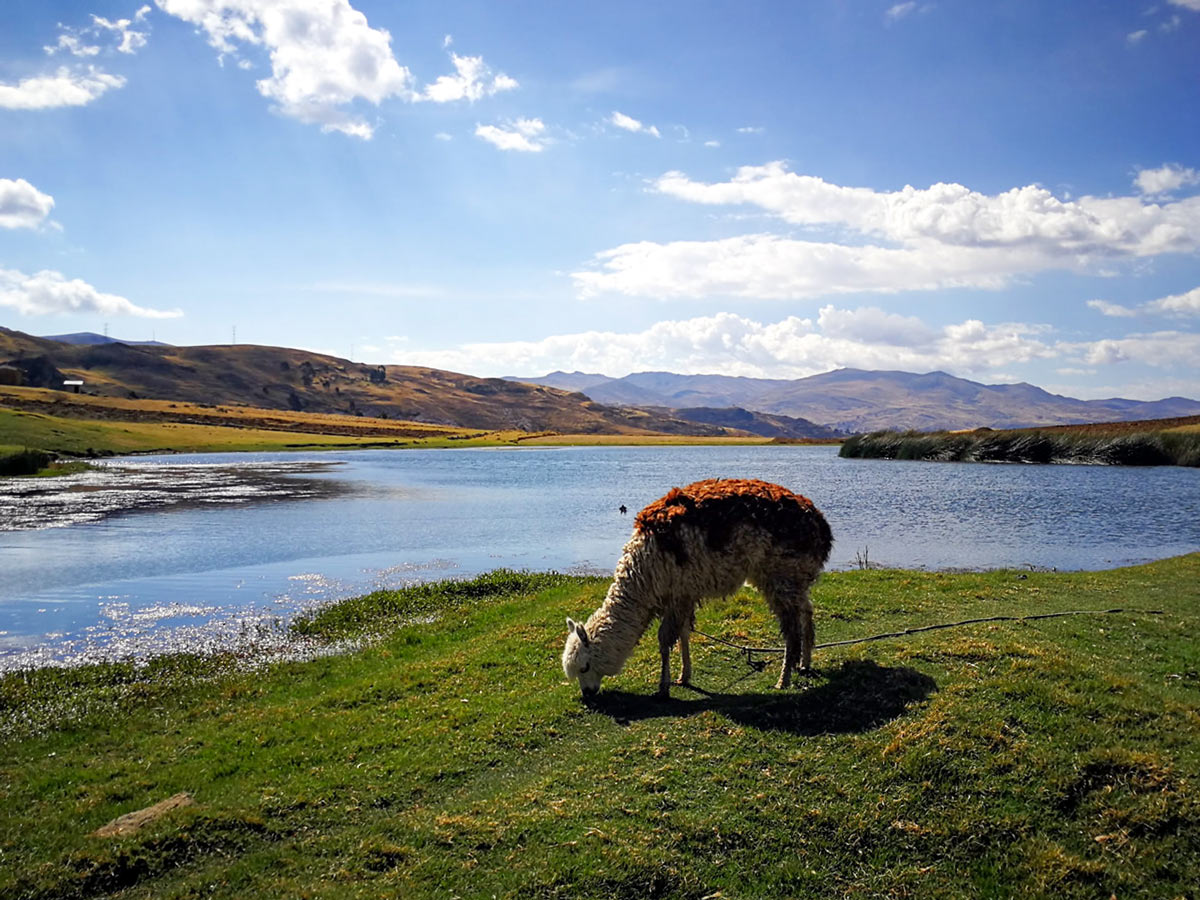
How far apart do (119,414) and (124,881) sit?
15204 cm

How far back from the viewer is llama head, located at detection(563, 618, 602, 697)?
1328 cm

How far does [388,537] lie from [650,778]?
3435 cm

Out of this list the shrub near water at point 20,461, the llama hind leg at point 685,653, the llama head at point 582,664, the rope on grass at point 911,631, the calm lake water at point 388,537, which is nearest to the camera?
the llama head at point 582,664

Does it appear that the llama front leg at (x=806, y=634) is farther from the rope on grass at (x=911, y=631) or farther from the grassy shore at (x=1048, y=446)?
the grassy shore at (x=1048, y=446)

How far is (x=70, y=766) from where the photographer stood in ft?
40.2

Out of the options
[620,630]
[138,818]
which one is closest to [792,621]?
[620,630]

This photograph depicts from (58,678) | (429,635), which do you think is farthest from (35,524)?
(429,635)

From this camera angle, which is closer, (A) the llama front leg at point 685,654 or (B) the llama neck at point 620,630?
(B) the llama neck at point 620,630

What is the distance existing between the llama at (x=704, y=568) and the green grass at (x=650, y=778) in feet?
2.75

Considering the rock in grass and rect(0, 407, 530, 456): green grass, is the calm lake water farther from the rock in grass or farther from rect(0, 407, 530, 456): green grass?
rect(0, 407, 530, 456): green grass

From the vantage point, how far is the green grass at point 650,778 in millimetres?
7863

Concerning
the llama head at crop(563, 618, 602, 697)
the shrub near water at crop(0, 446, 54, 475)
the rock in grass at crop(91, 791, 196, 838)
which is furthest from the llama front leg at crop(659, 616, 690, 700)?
the shrub near water at crop(0, 446, 54, 475)

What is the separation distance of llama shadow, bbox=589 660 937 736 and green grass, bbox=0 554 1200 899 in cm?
6

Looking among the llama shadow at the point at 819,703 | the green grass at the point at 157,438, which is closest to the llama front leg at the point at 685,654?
the llama shadow at the point at 819,703
